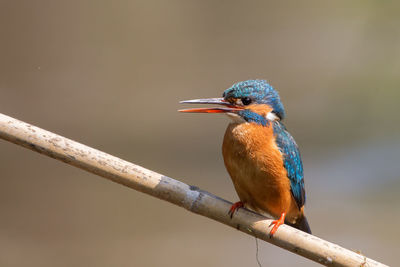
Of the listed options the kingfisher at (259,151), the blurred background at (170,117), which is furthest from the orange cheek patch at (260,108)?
the blurred background at (170,117)

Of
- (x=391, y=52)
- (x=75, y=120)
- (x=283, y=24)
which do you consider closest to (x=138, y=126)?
(x=75, y=120)

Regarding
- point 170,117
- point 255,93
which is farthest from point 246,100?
point 170,117

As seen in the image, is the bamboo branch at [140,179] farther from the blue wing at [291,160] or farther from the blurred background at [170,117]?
the blurred background at [170,117]

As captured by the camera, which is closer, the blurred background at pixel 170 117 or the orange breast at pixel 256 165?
the orange breast at pixel 256 165

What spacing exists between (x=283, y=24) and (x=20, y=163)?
2387mm

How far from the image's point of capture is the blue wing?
2272 mm

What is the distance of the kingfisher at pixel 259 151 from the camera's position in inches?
86.7

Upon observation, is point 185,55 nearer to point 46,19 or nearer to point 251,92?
point 46,19

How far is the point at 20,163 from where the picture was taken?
468 cm

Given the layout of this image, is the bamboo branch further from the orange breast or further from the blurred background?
the blurred background

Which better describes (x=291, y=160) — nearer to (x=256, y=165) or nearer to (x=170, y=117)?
(x=256, y=165)

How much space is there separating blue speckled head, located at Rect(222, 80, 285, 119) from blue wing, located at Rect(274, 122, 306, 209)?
0.09 metres

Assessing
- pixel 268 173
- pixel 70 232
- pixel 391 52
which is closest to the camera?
pixel 268 173

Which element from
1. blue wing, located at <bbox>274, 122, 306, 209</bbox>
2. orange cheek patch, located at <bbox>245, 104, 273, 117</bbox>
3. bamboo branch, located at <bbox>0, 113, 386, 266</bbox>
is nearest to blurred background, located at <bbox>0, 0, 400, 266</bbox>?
blue wing, located at <bbox>274, 122, 306, 209</bbox>
